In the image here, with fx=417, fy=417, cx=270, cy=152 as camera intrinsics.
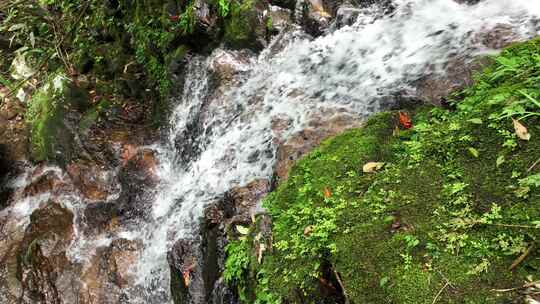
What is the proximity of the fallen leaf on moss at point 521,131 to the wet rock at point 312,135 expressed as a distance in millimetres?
2231

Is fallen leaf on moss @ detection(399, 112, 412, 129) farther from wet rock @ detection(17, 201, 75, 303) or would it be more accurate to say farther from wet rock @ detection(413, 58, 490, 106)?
wet rock @ detection(17, 201, 75, 303)

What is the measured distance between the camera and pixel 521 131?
298cm

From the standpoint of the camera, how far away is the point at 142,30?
8398 mm

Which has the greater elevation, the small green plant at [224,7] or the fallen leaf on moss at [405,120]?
the small green plant at [224,7]

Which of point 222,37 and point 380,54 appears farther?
point 222,37

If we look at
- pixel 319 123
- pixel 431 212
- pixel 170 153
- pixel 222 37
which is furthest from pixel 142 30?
pixel 431 212

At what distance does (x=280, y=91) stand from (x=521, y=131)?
12.9ft

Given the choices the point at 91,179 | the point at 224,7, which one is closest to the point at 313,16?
the point at 224,7

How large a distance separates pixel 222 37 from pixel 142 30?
6.59 ft

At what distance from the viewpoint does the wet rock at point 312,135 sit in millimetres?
4980

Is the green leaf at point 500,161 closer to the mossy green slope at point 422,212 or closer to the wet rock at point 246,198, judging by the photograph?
the mossy green slope at point 422,212

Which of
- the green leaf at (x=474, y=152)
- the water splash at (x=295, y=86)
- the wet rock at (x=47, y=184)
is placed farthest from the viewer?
the wet rock at (x=47, y=184)

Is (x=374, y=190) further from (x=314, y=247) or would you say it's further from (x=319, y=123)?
(x=319, y=123)

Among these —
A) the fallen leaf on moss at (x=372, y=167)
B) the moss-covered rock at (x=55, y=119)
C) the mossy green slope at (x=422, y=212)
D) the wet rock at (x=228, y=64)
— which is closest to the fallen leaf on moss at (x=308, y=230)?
the mossy green slope at (x=422, y=212)
